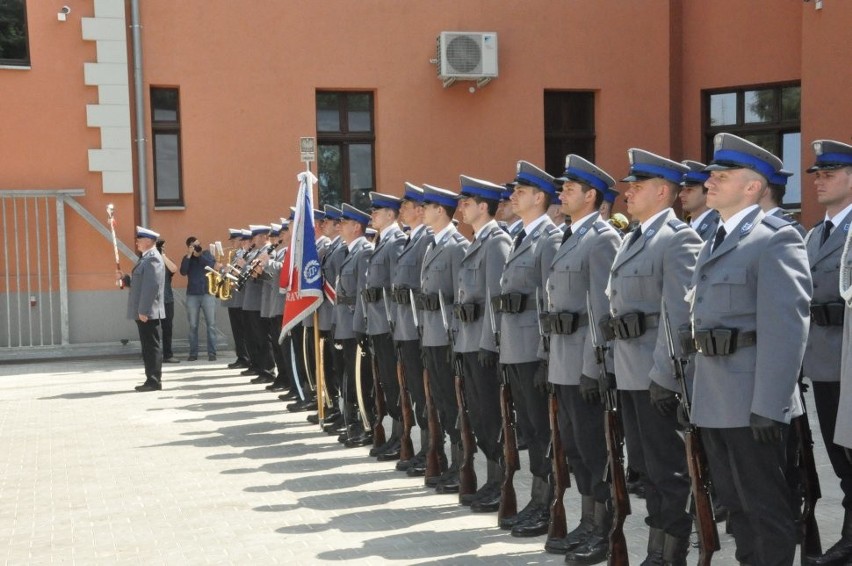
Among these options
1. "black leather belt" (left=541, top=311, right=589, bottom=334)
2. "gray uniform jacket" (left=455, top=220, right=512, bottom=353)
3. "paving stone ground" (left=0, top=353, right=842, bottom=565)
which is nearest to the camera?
"black leather belt" (left=541, top=311, right=589, bottom=334)

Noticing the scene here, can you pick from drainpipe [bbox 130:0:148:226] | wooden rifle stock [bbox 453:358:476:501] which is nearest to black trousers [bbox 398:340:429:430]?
wooden rifle stock [bbox 453:358:476:501]

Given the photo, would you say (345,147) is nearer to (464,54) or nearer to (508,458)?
(464,54)

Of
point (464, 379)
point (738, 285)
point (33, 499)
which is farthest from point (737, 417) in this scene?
point (33, 499)

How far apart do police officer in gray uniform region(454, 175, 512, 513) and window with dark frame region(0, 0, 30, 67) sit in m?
12.0

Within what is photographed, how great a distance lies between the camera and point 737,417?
15.3ft

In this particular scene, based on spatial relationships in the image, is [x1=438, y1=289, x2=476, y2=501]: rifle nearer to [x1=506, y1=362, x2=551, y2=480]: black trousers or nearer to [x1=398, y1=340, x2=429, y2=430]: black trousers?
[x1=506, y1=362, x2=551, y2=480]: black trousers

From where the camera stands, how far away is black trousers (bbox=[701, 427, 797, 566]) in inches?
180

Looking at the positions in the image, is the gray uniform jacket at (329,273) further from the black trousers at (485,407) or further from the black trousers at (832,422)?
the black trousers at (832,422)

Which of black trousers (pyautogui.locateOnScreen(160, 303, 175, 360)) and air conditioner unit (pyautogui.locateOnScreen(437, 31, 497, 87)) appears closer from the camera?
black trousers (pyautogui.locateOnScreen(160, 303, 175, 360))

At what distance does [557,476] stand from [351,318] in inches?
167

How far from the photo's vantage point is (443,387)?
8008mm

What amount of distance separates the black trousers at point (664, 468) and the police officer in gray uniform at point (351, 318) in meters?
4.56

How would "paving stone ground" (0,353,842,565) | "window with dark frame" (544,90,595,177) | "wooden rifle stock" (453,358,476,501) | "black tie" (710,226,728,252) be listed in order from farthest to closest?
1. "window with dark frame" (544,90,595,177)
2. "wooden rifle stock" (453,358,476,501)
3. "paving stone ground" (0,353,842,565)
4. "black tie" (710,226,728,252)

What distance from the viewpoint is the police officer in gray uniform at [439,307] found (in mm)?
7832
